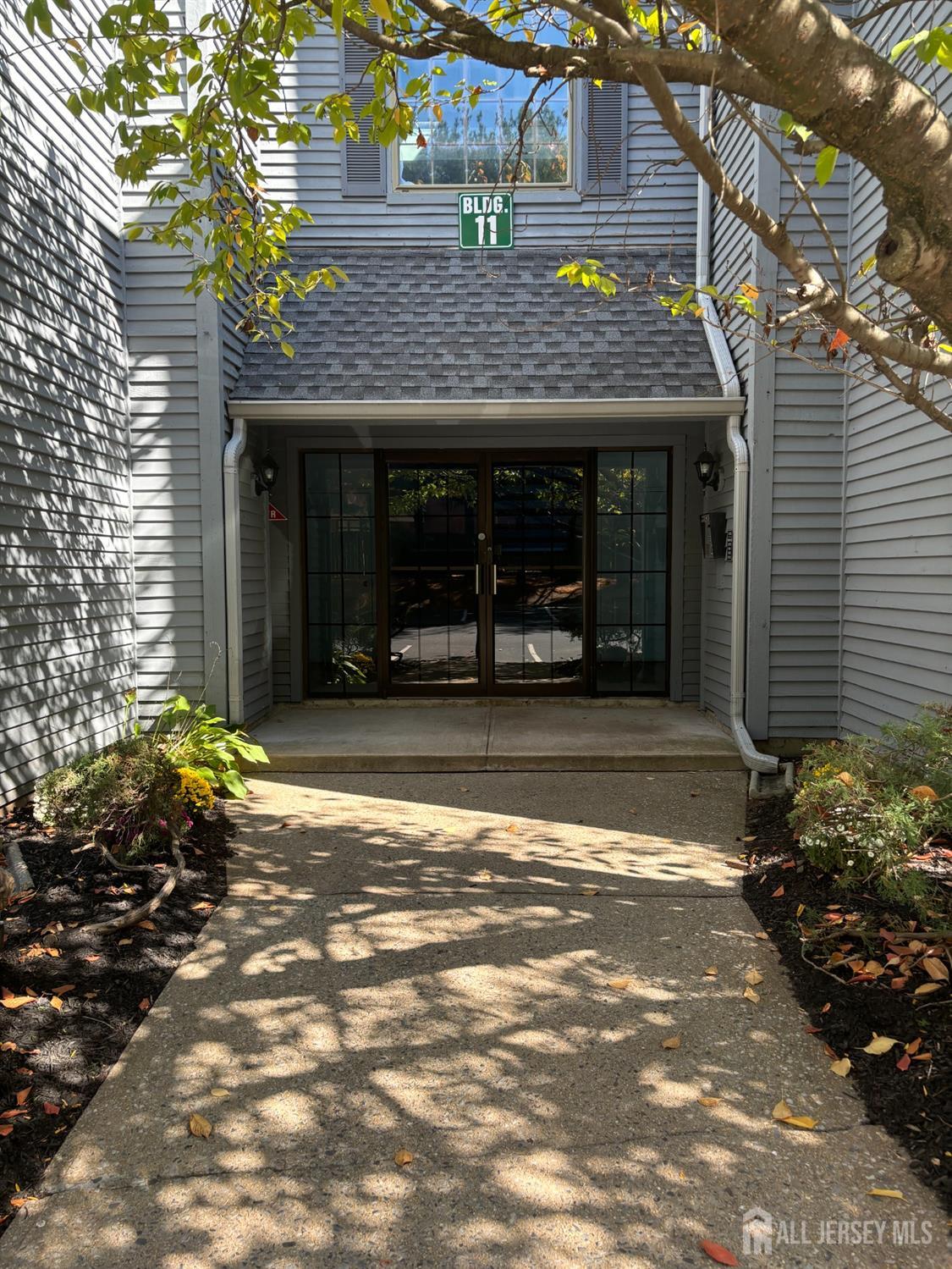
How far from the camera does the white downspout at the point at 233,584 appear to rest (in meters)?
6.24

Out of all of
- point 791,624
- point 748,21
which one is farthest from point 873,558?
point 748,21

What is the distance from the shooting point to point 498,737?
6.41 m

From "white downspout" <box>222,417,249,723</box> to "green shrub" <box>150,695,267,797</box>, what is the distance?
488 mm

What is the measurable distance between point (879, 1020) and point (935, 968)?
296 mm

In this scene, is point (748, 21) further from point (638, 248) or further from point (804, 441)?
point (638, 248)

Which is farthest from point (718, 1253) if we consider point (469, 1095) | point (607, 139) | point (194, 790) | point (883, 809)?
point (607, 139)

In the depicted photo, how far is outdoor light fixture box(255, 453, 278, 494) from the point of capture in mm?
7004

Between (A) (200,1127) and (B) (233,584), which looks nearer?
(A) (200,1127)

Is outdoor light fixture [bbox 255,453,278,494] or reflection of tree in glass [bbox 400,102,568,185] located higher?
reflection of tree in glass [bbox 400,102,568,185]

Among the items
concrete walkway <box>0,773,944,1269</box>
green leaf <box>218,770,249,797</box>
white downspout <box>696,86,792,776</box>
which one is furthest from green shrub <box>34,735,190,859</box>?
white downspout <box>696,86,792,776</box>

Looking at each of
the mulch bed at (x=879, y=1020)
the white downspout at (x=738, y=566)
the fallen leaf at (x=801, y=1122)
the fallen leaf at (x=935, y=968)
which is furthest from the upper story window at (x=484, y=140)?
the fallen leaf at (x=801, y=1122)

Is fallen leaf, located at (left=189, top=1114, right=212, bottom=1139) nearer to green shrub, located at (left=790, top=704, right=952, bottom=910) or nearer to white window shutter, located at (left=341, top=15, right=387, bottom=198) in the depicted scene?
green shrub, located at (left=790, top=704, right=952, bottom=910)

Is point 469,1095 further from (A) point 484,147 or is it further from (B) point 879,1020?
(A) point 484,147

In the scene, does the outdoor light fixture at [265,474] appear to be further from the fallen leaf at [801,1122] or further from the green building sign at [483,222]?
the fallen leaf at [801,1122]
